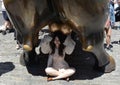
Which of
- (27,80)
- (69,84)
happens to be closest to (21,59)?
(27,80)

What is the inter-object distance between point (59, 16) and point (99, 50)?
0.95m

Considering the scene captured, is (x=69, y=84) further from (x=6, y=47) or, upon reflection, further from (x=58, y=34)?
(x=6, y=47)

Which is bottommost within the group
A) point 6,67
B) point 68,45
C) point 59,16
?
point 6,67

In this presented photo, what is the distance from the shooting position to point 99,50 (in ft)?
21.0

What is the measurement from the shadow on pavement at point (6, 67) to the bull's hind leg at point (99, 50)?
4.91 ft

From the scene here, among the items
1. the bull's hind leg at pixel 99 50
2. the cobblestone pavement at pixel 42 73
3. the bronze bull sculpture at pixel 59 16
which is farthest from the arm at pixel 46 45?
the bull's hind leg at pixel 99 50

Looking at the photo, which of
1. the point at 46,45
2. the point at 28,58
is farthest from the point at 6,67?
the point at 46,45

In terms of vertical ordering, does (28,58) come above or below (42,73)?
above

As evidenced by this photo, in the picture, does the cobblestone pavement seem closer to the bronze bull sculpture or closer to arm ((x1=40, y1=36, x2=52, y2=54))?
arm ((x1=40, y1=36, x2=52, y2=54))

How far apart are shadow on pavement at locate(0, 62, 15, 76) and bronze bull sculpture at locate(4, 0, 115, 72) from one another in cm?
93

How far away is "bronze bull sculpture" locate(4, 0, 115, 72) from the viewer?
5.67 metres

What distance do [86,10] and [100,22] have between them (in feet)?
1.36

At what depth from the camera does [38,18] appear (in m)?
5.84

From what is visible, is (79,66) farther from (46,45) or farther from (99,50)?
(46,45)
